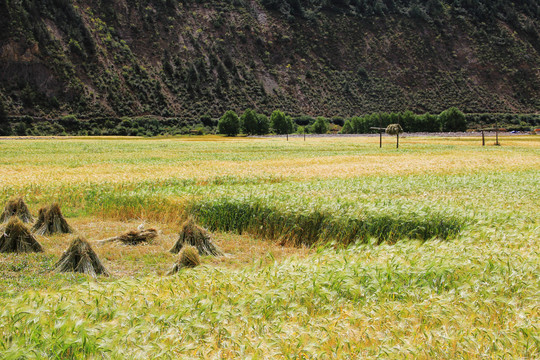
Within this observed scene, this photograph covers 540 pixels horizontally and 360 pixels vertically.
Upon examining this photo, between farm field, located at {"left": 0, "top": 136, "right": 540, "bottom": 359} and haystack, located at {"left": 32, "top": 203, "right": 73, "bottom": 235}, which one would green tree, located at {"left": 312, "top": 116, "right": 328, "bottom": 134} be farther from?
haystack, located at {"left": 32, "top": 203, "right": 73, "bottom": 235}

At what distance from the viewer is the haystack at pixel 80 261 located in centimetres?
960

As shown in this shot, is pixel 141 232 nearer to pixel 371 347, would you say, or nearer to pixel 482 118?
pixel 371 347

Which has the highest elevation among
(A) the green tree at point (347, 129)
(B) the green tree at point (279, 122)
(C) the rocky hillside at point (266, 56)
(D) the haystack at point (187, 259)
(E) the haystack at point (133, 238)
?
(C) the rocky hillside at point (266, 56)

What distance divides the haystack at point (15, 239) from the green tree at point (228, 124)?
9925 cm

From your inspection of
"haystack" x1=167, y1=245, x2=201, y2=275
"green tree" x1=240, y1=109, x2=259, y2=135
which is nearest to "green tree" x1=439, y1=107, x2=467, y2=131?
"green tree" x1=240, y1=109, x2=259, y2=135

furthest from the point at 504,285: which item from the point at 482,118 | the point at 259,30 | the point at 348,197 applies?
the point at 259,30

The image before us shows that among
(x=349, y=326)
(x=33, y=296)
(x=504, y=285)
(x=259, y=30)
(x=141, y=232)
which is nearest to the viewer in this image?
(x=349, y=326)

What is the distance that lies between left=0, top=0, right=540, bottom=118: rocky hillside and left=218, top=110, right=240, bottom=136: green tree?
15694mm

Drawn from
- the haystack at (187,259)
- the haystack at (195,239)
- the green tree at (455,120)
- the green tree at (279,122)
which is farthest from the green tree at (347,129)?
the haystack at (187,259)

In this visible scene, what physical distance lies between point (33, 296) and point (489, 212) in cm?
1083

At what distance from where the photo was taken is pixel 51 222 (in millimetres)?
13445

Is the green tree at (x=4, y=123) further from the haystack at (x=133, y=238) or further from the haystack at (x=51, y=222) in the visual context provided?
the haystack at (x=133, y=238)

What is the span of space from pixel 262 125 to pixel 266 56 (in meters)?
41.3

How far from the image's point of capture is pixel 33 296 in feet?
19.3
